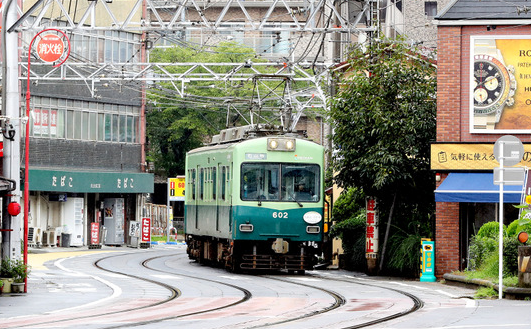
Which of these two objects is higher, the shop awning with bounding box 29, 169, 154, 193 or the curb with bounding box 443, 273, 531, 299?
the shop awning with bounding box 29, 169, 154, 193

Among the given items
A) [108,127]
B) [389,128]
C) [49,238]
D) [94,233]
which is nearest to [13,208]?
[389,128]

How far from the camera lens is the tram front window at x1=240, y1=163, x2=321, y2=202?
27.3 m

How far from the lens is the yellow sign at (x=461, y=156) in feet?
85.9

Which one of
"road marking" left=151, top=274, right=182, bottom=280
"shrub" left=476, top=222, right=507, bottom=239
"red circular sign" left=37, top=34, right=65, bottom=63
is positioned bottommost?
"road marking" left=151, top=274, right=182, bottom=280

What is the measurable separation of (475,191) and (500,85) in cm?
298

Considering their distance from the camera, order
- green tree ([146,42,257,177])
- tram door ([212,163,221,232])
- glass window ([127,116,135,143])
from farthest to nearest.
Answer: green tree ([146,42,257,177]) < glass window ([127,116,135,143]) < tram door ([212,163,221,232])

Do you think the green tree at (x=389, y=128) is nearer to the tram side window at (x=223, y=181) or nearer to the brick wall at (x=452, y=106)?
the brick wall at (x=452, y=106)

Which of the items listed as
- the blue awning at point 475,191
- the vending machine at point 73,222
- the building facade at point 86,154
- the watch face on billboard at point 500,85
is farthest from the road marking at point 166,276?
the vending machine at point 73,222

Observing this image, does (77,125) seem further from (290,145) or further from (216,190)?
(290,145)

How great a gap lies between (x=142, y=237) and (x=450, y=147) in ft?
84.4

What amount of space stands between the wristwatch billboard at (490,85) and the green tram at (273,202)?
4.05 meters

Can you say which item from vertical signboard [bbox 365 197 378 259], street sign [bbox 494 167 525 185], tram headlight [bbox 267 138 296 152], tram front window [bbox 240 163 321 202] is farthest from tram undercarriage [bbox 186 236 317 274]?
street sign [bbox 494 167 525 185]

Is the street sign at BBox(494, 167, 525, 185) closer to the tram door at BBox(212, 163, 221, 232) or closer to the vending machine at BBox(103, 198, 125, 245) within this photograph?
the tram door at BBox(212, 163, 221, 232)

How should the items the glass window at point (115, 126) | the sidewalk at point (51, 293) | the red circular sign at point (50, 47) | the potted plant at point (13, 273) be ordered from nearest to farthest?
the sidewalk at point (51, 293)
the potted plant at point (13, 273)
the red circular sign at point (50, 47)
the glass window at point (115, 126)
